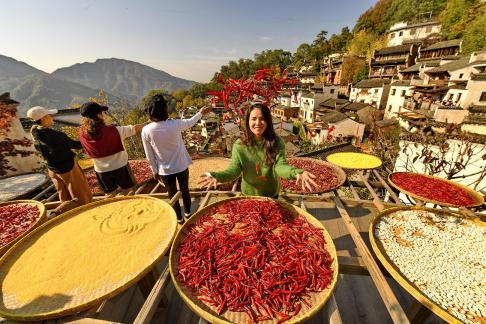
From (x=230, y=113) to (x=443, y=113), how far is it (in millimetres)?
28029

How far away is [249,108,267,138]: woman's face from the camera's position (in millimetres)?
3037

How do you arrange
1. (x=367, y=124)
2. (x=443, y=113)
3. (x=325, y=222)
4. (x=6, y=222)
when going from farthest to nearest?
1. (x=367, y=124)
2. (x=443, y=113)
3. (x=325, y=222)
4. (x=6, y=222)

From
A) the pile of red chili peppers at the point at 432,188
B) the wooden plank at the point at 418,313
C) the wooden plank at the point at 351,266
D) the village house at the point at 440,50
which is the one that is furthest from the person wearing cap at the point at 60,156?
the village house at the point at 440,50

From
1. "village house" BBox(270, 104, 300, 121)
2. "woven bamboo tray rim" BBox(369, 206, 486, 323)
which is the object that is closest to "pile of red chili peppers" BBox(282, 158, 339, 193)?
"woven bamboo tray rim" BBox(369, 206, 486, 323)

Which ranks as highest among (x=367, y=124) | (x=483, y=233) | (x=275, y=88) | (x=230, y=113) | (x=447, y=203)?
(x=275, y=88)

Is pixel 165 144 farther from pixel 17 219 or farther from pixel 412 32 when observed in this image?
pixel 412 32

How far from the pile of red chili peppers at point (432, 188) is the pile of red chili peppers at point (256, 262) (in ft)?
11.8

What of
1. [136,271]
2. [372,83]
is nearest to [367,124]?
[372,83]

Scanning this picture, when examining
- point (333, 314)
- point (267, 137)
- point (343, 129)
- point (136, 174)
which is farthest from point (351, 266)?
point (343, 129)

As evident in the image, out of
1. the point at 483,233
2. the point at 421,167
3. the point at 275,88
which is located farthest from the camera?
the point at 421,167

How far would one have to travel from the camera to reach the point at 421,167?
9414mm

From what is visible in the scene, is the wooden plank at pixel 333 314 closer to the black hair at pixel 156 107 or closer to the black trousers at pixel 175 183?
the black trousers at pixel 175 183

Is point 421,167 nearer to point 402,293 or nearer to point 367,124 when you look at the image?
point 402,293

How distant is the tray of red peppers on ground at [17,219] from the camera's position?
2.80 metres
